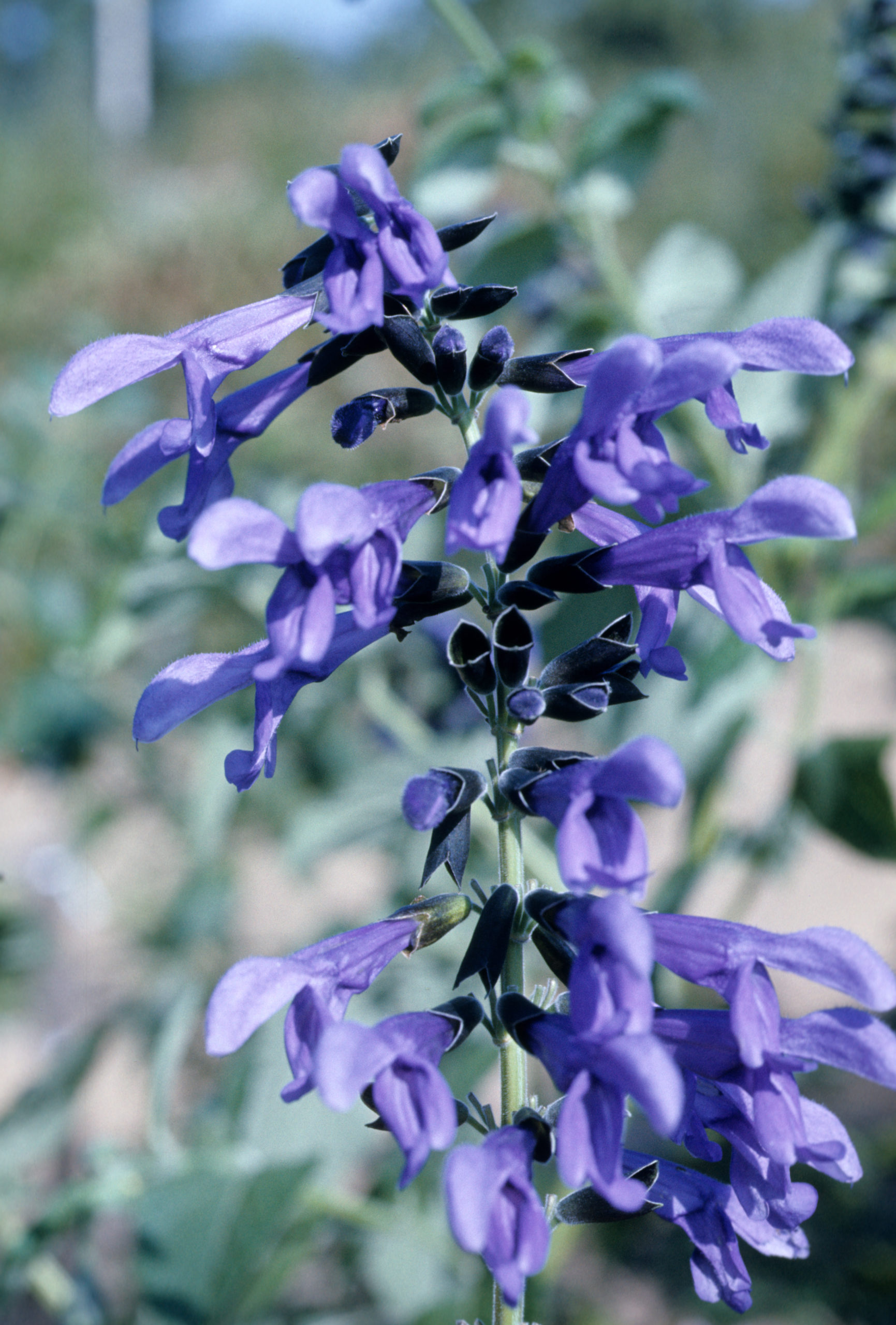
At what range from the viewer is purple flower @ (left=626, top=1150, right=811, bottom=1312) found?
54 cm

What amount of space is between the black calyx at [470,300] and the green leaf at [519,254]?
25.3 inches

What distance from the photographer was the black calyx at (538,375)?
1.86 feet

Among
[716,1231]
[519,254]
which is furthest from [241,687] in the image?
[519,254]

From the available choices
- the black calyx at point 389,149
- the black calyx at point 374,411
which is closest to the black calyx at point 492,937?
the black calyx at point 374,411

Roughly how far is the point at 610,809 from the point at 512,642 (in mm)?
97

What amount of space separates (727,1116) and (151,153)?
48.3 feet

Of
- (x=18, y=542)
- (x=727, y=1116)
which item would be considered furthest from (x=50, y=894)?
(x=727, y=1116)

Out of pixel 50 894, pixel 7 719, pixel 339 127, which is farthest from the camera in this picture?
pixel 339 127

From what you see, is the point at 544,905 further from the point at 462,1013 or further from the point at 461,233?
the point at 461,233

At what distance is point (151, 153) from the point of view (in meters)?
13.4

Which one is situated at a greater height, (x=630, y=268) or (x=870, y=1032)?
(x=870, y=1032)

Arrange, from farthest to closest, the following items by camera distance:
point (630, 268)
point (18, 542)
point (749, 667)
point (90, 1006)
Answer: point (630, 268) → point (90, 1006) → point (18, 542) → point (749, 667)

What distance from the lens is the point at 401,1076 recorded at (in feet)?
1.61

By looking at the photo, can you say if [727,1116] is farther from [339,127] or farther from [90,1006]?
[339,127]
